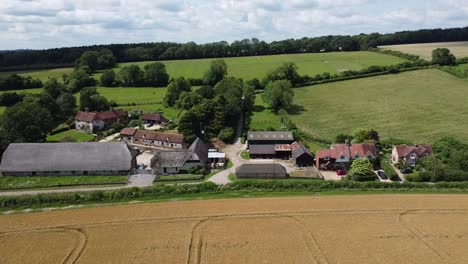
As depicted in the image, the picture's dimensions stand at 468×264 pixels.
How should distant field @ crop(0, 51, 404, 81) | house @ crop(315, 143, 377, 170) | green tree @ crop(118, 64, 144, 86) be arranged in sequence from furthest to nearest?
distant field @ crop(0, 51, 404, 81)
green tree @ crop(118, 64, 144, 86)
house @ crop(315, 143, 377, 170)

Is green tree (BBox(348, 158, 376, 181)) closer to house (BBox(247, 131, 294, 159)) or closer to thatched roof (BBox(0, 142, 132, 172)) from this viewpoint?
house (BBox(247, 131, 294, 159))

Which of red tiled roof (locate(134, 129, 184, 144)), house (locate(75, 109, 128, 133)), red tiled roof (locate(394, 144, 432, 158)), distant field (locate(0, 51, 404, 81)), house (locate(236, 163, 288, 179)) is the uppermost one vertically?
distant field (locate(0, 51, 404, 81))

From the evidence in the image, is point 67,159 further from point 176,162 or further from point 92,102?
point 92,102

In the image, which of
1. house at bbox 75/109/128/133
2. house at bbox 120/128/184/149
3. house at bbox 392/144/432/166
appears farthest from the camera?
house at bbox 75/109/128/133

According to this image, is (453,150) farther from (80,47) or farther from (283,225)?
(80,47)

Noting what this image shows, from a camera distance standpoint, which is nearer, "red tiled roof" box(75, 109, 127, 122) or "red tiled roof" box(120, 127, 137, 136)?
"red tiled roof" box(120, 127, 137, 136)

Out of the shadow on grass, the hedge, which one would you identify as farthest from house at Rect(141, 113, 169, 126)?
the hedge

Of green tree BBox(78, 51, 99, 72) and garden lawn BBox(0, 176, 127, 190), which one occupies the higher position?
green tree BBox(78, 51, 99, 72)
